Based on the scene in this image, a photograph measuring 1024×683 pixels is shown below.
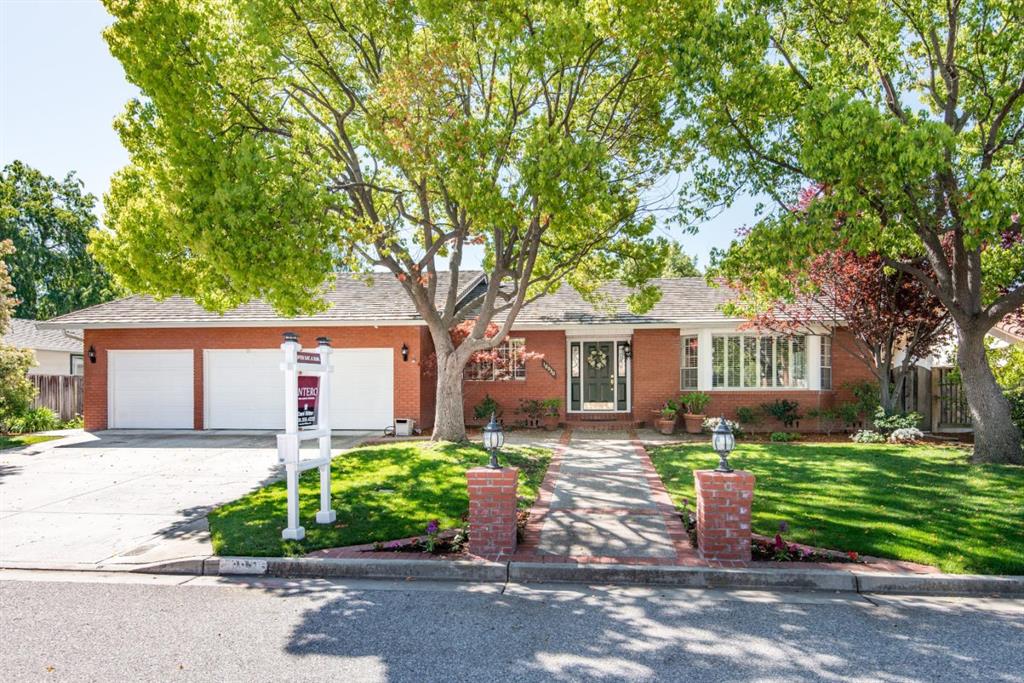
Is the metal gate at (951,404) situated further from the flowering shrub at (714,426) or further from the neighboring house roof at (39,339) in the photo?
the neighboring house roof at (39,339)

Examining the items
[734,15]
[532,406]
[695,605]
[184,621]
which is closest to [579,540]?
[695,605]

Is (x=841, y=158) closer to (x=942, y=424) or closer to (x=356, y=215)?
(x=356, y=215)

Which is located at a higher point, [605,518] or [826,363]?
[826,363]

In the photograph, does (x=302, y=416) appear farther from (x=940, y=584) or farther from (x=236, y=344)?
(x=236, y=344)

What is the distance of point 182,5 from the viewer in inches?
358

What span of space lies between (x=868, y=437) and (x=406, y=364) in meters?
11.2

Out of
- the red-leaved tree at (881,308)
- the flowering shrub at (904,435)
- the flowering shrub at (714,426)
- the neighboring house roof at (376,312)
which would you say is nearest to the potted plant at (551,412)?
the neighboring house roof at (376,312)

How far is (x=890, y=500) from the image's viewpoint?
26.5ft

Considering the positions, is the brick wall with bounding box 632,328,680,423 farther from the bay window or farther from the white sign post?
the white sign post

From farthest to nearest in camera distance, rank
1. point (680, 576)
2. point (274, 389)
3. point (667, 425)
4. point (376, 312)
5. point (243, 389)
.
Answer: point (243, 389), point (274, 389), point (376, 312), point (667, 425), point (680, 576)

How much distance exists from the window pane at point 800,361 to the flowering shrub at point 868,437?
2.26 metres

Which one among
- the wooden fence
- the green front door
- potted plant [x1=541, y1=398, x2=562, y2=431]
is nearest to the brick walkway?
potted plant [x1=541, y1=398, x2=562, y2=431]

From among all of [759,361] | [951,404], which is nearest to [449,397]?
[759,361]

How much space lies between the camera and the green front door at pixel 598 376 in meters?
17.8
